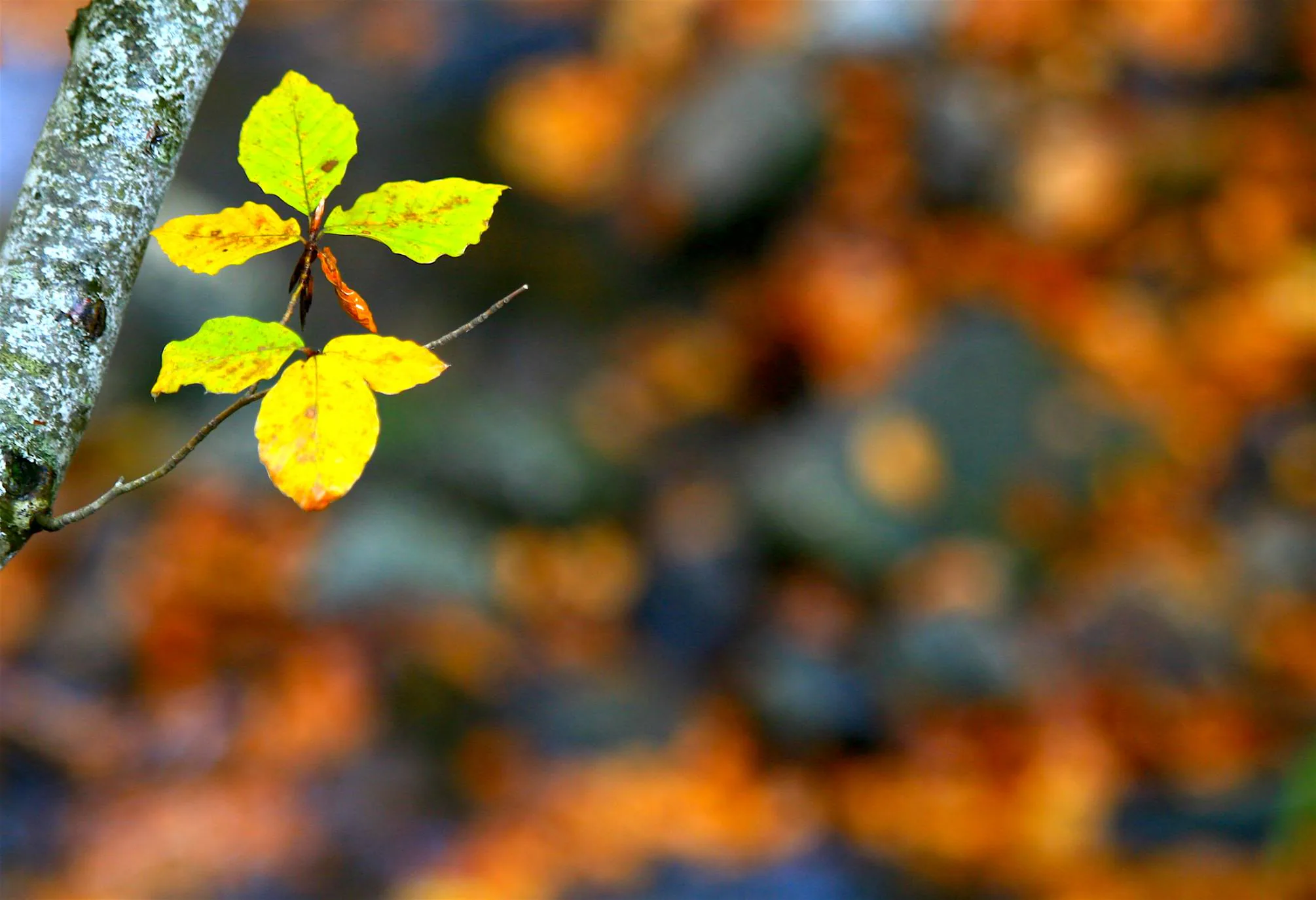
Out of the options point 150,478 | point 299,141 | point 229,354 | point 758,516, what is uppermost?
point 758,516

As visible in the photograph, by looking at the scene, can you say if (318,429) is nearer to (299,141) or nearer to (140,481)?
(140,481)

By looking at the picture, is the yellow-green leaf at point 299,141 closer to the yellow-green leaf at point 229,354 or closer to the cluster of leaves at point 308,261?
the cluster of leaves at point 308,261

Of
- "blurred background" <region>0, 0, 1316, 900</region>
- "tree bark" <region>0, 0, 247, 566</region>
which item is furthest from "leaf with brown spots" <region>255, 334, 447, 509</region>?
"blurred background" <region>0, 0, 1316, 900</region>

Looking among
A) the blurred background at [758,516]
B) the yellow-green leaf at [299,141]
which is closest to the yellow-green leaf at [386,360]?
the yellow-green leaf at [299,141]

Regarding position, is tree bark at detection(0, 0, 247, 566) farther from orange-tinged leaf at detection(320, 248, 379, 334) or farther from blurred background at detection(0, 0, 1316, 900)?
blurred background at detection(0, 0, 1316, 900)

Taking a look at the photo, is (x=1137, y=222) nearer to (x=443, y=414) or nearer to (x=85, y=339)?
(x=443, y=414)

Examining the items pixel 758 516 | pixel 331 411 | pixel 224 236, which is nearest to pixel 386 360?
pixel 331 411
